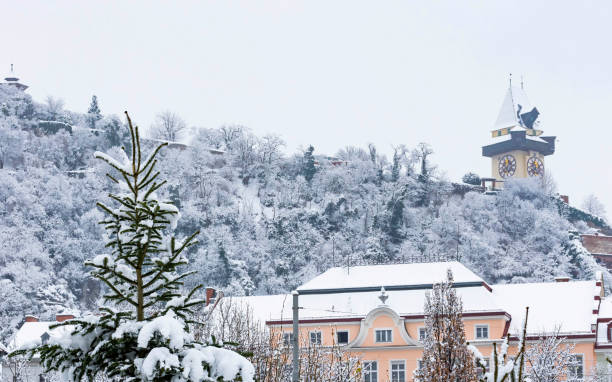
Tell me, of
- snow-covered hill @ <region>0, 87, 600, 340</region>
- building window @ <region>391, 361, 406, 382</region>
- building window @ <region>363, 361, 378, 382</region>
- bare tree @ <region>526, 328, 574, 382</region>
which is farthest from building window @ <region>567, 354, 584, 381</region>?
snow-covered hill @ <region>0, 87, 600, 340</region>

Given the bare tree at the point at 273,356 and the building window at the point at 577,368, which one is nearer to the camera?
the bare tree at the point at 273,356

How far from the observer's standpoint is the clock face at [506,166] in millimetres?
117750

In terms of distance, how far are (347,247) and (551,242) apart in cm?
2150

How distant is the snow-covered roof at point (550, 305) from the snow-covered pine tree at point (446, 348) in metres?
13.9

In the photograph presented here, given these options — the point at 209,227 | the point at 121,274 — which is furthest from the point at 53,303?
the point at 121,274

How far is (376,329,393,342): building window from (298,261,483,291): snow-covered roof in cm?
298

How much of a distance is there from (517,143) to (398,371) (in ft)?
251

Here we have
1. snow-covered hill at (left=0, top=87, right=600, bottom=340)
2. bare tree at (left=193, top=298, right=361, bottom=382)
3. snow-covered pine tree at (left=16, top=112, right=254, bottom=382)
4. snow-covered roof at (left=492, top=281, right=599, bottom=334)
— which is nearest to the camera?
snow-covered pine tree at (left=16, top=112, right=254, bottom=382)

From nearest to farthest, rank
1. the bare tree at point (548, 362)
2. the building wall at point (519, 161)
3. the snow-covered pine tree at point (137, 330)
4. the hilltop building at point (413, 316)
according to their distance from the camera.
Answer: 1. the snow-covered pine tree at point (137, 330)
2. the bare tree at point (548, 362)
3. the hilltop building at point (413, 316)
4. the building wall at point (519, 161)

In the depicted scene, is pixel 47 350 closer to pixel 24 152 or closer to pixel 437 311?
pixel 437 311

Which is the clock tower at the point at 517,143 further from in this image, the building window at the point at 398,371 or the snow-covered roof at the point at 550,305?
the building window at the point at 398,371

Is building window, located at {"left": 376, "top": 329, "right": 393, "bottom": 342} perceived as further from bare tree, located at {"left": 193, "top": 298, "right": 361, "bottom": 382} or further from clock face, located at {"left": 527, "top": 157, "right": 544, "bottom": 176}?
clock face, located at {"left": 527, "top": 157, "right": 544, "bottom": 176}

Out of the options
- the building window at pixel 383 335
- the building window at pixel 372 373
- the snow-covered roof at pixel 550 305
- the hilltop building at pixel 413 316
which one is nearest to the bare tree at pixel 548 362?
the hilltop building at pixel 413 316

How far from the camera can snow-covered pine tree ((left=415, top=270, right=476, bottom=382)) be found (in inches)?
1118
